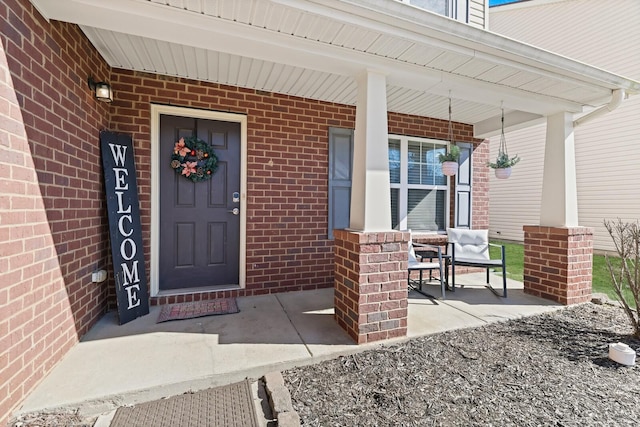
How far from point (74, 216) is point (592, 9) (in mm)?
10643

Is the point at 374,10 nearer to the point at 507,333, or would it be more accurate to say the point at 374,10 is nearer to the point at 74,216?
the point at 74,216

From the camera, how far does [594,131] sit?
6.88m

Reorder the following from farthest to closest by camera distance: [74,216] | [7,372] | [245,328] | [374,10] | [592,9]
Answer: [592,9] → [245,328] → [74,216] → [374,10] → [7,372]

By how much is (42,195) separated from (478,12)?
5.28m

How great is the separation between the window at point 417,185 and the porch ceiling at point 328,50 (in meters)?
0.89

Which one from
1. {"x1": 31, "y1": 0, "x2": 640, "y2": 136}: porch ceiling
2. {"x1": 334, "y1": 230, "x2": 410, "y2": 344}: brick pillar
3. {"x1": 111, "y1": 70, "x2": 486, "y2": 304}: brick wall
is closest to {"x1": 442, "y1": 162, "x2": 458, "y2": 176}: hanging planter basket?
{"x1": 31, "y1": 0, "x2": 640, "y2": 136}: porch ceiling

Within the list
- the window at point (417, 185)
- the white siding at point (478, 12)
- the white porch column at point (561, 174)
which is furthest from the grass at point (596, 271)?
the white siding at point (478, 12)

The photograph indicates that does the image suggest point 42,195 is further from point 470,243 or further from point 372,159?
point 470,243

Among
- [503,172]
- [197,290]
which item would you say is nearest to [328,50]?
[197,290]

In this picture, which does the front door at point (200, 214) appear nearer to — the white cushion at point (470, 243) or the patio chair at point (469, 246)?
the patio chair at point (469, 246)

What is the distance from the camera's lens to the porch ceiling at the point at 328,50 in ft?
6.20

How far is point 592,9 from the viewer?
6926 millimetres

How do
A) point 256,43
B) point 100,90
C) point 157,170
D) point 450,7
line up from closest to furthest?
point 256,43, point 100,90, point 157,170, point 450,7

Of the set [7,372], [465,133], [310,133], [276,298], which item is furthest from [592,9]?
[7,372]
